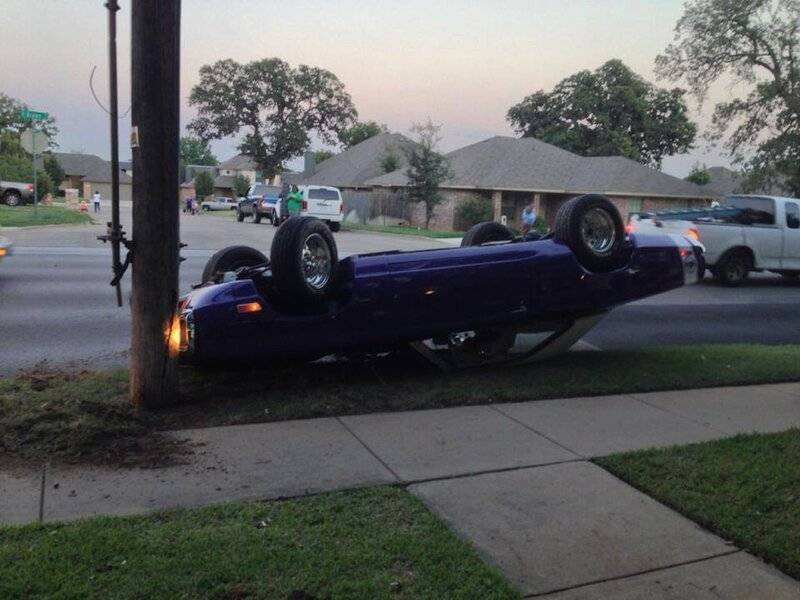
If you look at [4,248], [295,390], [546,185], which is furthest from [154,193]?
[546,185]

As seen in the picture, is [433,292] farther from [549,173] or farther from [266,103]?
[266,103]

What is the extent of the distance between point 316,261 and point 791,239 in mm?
14085

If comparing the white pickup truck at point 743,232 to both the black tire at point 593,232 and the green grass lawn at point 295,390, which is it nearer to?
the green grass lawn at point 295,390

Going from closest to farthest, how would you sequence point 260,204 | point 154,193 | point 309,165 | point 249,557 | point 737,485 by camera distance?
point 249,557
point 737,485
point 154,193
point 260,204
point 309,165

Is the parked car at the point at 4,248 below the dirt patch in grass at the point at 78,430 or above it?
above

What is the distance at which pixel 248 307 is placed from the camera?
5883 mm

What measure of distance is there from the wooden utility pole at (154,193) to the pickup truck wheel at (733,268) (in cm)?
1352

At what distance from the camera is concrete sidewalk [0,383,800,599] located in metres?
3.61

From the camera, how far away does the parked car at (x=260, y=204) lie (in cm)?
3666

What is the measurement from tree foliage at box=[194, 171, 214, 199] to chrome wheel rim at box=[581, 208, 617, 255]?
84920 millimetres

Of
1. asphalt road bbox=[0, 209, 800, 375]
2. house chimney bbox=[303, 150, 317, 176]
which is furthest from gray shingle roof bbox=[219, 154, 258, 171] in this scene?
asphalt road bbox=[0, 209, 800, 375]

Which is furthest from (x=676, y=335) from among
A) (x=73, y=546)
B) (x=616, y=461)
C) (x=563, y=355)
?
(x=73, y=546)

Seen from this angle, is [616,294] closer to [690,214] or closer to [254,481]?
[254,481]

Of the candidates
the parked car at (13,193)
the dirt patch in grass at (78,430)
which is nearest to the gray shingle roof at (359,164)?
the parked car at (13,193)
